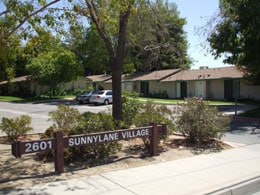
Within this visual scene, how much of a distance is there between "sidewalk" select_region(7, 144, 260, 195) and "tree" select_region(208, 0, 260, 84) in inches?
500

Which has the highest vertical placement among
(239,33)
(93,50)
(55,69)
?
(93,50)


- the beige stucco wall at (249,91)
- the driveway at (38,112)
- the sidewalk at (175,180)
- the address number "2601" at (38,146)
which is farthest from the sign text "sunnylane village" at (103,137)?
the beige stucco wall at (249,91)

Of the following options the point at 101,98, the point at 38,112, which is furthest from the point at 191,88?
the point at 38,112

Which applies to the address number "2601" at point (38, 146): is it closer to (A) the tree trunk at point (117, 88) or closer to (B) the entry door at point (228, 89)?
(A) the tree trunk at point (117, 88)

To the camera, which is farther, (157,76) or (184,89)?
(157,76)

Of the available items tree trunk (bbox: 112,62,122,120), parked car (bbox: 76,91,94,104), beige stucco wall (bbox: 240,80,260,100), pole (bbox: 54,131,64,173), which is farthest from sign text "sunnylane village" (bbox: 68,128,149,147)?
beige stucco wall (bbox: 240,80,260,100)

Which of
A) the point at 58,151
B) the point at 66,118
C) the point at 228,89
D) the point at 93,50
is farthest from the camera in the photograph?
the point at 93,50

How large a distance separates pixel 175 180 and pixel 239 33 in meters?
17.2

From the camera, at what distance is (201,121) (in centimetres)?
1047

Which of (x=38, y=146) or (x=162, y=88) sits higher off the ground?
(x=162, y=88)

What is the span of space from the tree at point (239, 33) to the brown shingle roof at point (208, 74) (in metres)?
11.7

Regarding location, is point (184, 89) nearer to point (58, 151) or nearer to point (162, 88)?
point (162, 88)

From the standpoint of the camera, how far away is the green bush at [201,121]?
1041 cm

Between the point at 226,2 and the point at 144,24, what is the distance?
11.6 meters
